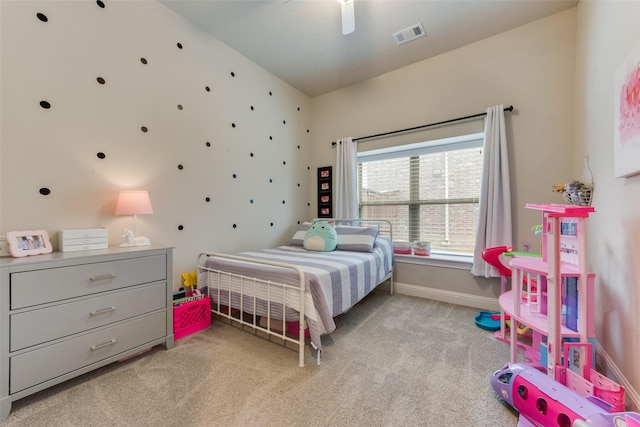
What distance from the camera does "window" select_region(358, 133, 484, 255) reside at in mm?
2943

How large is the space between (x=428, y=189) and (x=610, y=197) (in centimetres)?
173

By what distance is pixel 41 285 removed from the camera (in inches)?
51.8

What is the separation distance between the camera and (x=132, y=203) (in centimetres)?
185

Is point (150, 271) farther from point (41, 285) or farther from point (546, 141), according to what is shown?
point (546, 141)

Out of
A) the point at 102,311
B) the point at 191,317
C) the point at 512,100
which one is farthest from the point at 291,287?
the point at 512,100

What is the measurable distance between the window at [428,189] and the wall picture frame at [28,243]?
310cm

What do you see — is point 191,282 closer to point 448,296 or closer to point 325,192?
point 325,192

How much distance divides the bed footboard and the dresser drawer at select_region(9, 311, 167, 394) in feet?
1.51

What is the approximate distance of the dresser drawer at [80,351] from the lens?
1.26 meters

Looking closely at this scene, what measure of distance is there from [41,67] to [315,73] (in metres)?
2.49

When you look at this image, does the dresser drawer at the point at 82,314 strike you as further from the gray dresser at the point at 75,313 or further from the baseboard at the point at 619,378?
the baseboard at the point at 619,378

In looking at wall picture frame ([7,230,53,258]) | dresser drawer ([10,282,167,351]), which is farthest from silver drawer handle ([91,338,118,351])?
wall picture frame ([7,230,53,258])

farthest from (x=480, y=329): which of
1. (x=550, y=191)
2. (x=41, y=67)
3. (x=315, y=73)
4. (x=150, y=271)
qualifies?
(x=41, y=67)

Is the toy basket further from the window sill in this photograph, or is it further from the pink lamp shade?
the window sill
